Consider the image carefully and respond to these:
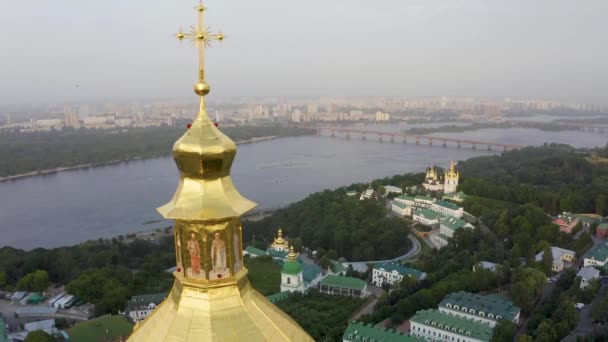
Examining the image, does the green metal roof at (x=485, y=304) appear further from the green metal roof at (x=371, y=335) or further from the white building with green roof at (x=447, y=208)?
the white building with green roof at (x=447, y=208)

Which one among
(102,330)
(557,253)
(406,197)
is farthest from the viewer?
(406,197)

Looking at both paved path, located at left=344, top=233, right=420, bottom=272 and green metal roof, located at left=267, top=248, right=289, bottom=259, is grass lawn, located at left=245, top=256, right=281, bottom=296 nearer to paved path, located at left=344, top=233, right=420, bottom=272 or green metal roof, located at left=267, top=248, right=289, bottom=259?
green metal roof, located at left=267, top=248, right=289, bottom=259

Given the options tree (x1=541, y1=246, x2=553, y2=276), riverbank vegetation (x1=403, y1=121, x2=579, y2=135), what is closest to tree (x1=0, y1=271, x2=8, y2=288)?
tree (x1=541, y1=246, x2=553, y2=276)

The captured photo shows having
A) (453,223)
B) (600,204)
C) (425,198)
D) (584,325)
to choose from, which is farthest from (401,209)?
(584,325)

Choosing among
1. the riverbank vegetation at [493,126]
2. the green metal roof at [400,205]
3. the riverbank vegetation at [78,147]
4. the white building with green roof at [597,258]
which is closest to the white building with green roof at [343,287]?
the white building with green roof at [597,258]

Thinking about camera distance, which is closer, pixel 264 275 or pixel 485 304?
pixel 485 304

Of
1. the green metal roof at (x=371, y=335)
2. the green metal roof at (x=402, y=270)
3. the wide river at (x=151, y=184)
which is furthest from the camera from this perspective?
the wide river at (x=151, y=184)

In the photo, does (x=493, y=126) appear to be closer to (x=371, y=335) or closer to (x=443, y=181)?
(x=443, y=181)
